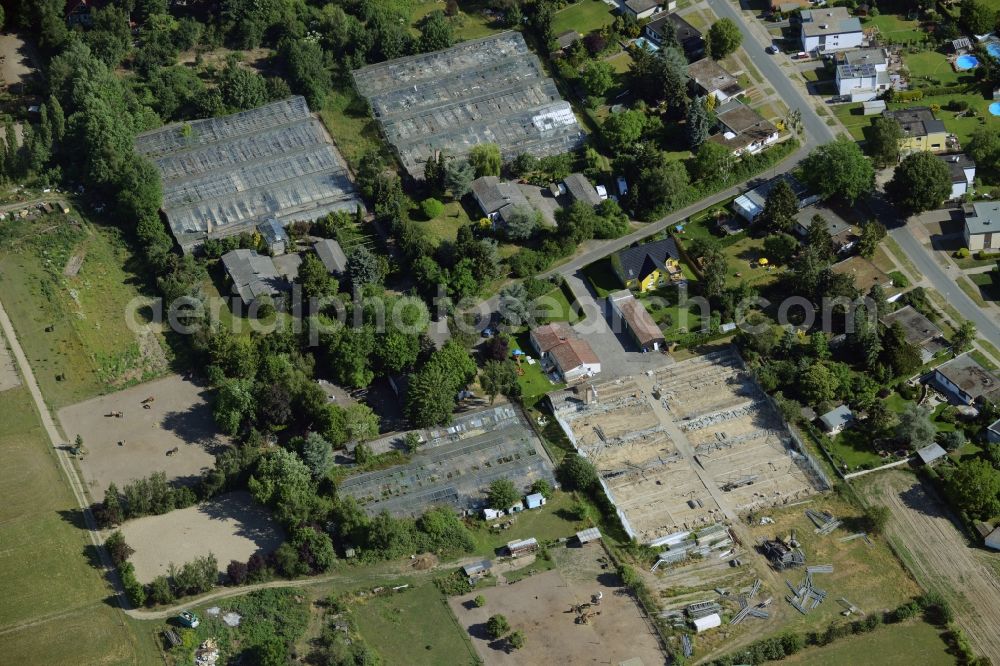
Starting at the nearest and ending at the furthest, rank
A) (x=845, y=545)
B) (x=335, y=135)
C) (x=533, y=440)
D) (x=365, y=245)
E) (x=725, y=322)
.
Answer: (x=845, y=545), (x=533, y=440), (x=725, y=322), (x=365, y=245), (x=335, y=135)

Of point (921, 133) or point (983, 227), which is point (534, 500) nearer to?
point (983, 227)

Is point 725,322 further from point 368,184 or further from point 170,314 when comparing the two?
point 170,314

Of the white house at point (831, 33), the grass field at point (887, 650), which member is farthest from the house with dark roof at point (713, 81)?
the grass field at point (887, 650)

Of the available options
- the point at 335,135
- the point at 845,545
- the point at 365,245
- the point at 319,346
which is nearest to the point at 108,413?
the point at 319,346

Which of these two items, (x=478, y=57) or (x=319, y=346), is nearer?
(x=319, y=346)

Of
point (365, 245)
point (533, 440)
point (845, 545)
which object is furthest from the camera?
point (365, 245)

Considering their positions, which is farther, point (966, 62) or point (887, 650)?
point (966, 62)

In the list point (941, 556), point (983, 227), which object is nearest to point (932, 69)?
point (983, 227)
